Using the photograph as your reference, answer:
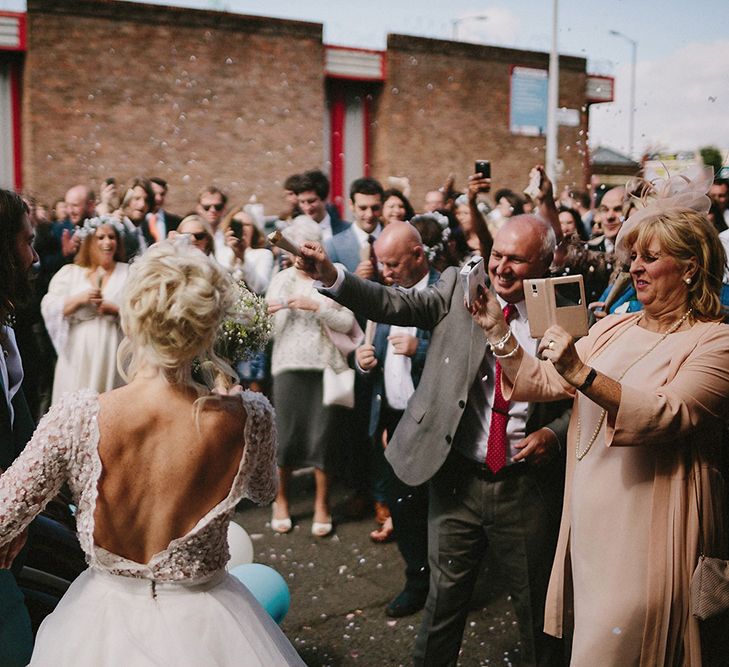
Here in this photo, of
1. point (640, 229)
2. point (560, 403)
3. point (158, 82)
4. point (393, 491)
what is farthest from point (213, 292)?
point (158, 82)

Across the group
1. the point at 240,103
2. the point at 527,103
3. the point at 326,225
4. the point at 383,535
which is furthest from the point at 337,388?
the point at 527,103

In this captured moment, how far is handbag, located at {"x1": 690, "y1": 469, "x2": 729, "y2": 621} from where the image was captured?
2645 millimetres

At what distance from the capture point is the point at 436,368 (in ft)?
12.2

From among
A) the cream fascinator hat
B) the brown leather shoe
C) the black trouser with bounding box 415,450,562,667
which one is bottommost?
the brown leather shoe

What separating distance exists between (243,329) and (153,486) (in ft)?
1.76

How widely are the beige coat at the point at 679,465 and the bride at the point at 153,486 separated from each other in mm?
1153

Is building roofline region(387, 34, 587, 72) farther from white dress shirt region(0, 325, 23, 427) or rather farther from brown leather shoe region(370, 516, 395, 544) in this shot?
white dress shirt region(0, 325, 23, 427)

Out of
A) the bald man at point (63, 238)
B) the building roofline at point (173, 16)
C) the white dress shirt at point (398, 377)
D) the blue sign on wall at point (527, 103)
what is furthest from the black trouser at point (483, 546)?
the blue sign on wall at point (527, 103)

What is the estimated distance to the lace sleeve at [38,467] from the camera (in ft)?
→ 7.23

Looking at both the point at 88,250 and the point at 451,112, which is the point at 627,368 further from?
the point at 451,112

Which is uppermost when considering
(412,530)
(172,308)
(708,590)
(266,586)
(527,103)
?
(527,103)

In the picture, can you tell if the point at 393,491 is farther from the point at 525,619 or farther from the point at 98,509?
the point at 98,509

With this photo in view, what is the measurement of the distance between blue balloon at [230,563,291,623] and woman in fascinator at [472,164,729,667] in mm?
1530

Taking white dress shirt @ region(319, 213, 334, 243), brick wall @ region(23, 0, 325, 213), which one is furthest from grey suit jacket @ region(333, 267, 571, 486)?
brick wall @ region(23, 0, 325, 213)
